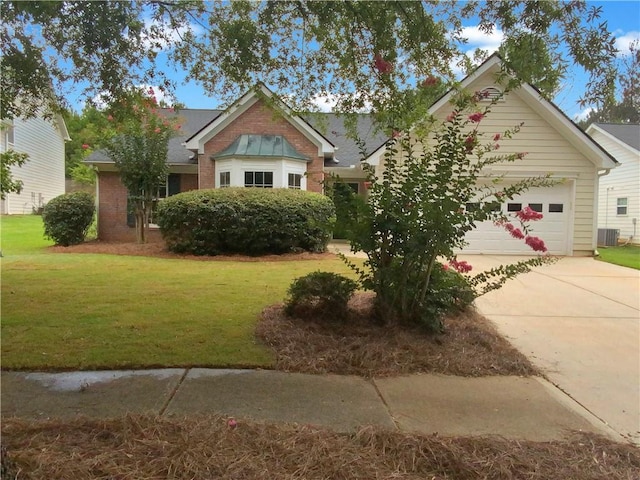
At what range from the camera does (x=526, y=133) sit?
15.0 metres

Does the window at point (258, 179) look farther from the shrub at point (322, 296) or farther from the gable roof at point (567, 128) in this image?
the shrub at point (322, 296)

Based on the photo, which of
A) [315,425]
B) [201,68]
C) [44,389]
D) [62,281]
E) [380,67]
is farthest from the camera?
[62,281]

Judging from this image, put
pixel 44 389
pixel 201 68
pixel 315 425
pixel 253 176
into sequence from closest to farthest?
pixel 315 425, pixel 44 389, pixel 201 68, pixel 253 176

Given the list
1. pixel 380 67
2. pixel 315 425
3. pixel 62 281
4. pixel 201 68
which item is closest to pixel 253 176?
pixel 62 281

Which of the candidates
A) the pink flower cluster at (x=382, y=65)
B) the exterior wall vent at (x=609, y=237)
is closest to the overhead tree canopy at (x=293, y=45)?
the pink flower cluster at (x=382, y=65)

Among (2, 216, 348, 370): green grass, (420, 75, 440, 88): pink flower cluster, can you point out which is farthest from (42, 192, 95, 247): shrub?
(420, 75, 440, 88): pink flower cluster

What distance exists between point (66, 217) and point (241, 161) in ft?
18.9

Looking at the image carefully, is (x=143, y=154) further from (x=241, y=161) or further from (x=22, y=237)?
(x=22, y=237)

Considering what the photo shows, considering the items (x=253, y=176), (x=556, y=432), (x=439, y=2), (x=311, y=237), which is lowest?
(x=556, y=432)

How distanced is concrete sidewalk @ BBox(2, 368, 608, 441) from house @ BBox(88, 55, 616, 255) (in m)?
9.71

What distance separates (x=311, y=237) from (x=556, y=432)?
1044cm

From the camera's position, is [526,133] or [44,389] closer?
[44,389]

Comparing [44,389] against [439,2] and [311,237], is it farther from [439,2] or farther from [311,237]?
[311,237]

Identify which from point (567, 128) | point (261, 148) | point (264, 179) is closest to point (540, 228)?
point (567, 128)
